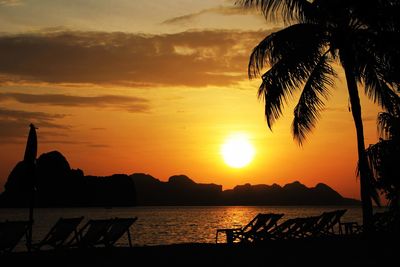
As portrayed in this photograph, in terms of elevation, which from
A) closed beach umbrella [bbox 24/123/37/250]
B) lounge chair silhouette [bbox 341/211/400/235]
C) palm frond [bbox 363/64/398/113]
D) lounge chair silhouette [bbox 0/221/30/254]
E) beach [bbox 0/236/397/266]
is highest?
palm frond [bbox 363/64/398/113]

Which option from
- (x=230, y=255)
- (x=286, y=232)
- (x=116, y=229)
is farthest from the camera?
(x=286, y=232)

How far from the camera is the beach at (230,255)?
12289mm

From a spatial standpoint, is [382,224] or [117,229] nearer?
[117,229]

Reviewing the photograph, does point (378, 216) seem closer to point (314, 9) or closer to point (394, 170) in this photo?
point (394, 170)

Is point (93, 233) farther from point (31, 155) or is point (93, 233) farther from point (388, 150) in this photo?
point (388, 150)

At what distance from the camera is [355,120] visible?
17.9 metres

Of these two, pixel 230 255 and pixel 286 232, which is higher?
pixel 286 232

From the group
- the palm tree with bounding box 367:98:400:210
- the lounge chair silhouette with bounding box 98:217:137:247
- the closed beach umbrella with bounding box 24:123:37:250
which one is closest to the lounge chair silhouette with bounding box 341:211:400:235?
the palm tree with bounding box 367:98:400:210

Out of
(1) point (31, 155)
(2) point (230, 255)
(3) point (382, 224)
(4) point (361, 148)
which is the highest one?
(4) point (361, 148)

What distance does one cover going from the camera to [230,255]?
13.8 metres

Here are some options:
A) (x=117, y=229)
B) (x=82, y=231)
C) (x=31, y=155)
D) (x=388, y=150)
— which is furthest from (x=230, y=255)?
(x=388, y=150)

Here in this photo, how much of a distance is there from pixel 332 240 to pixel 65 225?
23.6 ft

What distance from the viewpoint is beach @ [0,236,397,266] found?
1229cm

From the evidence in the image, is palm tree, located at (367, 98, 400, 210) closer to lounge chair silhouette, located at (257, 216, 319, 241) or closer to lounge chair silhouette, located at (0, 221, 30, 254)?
lounge chair silhouette, located at (257, 216, 319, 241)
